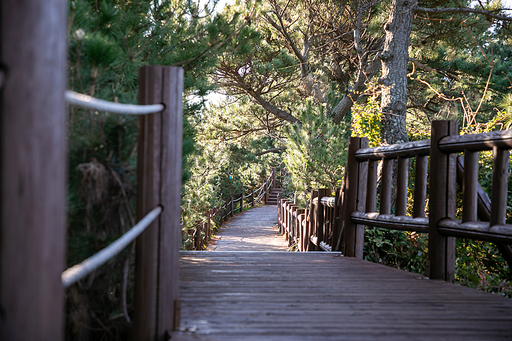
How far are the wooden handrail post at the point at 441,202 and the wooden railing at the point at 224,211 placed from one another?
17.6 feet

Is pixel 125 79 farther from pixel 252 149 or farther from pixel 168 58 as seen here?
pixel 252 149

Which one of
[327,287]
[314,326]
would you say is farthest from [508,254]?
[314,326]

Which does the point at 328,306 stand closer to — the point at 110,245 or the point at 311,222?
the point at 110,245

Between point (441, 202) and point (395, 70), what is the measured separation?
4.60 m

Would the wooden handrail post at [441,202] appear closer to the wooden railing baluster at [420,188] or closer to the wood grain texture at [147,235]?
the wooden railing baluster at [420,188]

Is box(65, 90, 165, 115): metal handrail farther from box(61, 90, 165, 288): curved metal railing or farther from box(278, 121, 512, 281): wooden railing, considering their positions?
box(278, 121, 512, 281): wooden railing

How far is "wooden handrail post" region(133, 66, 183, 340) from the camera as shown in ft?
4.54

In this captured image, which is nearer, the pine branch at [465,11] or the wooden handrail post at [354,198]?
the wooden handrail post at [354,198]

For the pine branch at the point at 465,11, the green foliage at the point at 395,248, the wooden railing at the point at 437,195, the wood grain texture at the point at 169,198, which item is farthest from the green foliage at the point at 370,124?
the wood grain texture at the point at 169,198

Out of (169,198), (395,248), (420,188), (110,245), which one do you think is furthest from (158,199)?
(395,248)

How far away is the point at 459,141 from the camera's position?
250cm

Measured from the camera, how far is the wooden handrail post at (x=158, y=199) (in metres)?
1.38

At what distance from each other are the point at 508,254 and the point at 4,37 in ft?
9.37

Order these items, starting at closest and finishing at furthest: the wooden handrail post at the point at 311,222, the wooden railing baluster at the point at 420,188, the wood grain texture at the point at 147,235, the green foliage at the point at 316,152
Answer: the wood grain texture at the point at 147,235
the wooden railing baluster at the point at 420,188
the wooden handrail post at the point at 311,222
the green foliage at the point at 316,152
